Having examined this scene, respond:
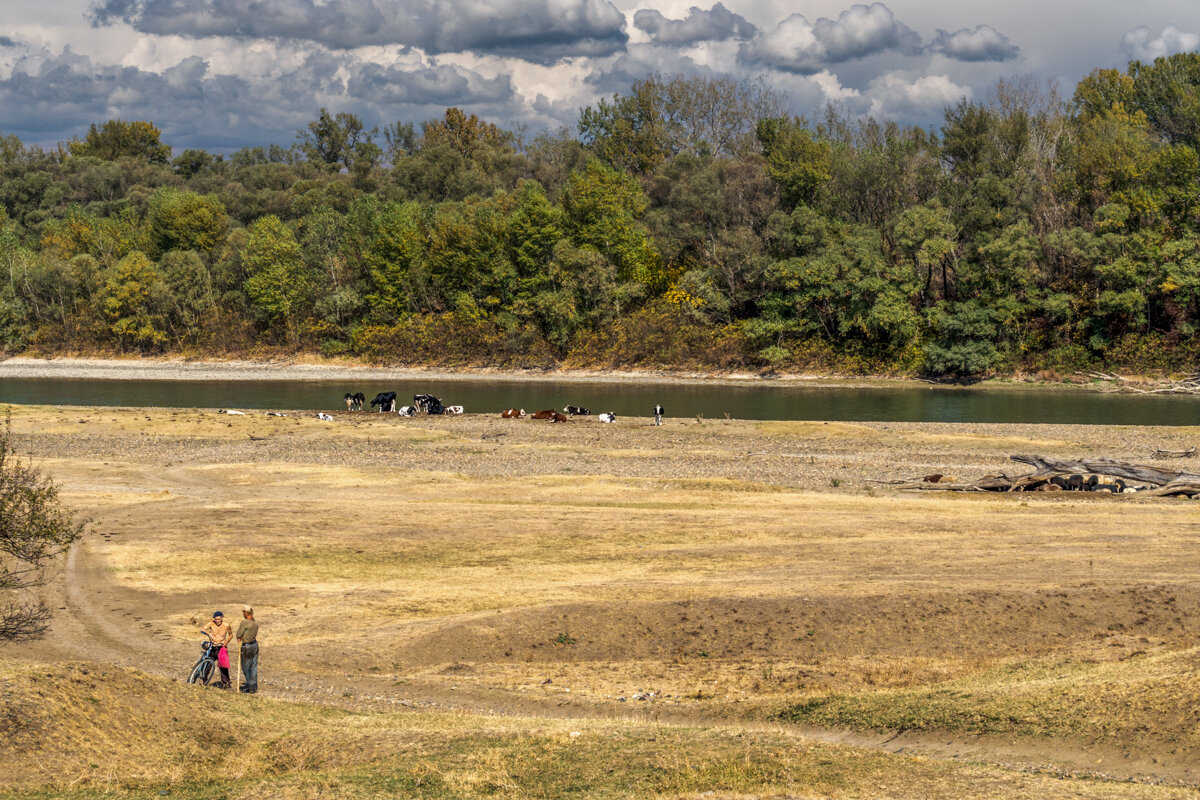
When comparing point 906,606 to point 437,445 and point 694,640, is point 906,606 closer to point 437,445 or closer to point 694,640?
point 694,640

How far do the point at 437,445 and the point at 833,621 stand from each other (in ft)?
109

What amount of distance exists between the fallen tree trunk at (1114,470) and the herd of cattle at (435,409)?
27.7m

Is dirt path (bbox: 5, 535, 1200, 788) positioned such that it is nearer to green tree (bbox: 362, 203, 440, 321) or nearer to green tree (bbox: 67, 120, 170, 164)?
green tree (bbox: 362, 203, 440, 321)

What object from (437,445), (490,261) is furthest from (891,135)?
(437,445)

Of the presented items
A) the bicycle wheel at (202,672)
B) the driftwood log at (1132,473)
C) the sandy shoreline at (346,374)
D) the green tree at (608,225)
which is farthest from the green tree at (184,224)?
the bicycle wheel at (202,672)

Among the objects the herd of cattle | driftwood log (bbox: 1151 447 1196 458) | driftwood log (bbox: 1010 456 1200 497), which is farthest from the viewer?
the herd of cattle

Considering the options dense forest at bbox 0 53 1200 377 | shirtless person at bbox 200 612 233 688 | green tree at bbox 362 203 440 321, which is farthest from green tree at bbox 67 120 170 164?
shirtless person at bbox 200 612 233 688

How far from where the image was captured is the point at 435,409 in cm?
6756

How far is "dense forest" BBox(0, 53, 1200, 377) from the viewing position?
260 feet

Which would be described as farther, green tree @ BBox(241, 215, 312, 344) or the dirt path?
green tree @ BBox(241, 215, 312, 344)

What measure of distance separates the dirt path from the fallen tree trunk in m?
26.9

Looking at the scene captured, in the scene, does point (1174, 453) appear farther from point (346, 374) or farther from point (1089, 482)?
point (346, 374)

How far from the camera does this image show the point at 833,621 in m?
23.4

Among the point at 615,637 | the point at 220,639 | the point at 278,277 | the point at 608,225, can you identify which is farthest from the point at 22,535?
the point at 278,277
